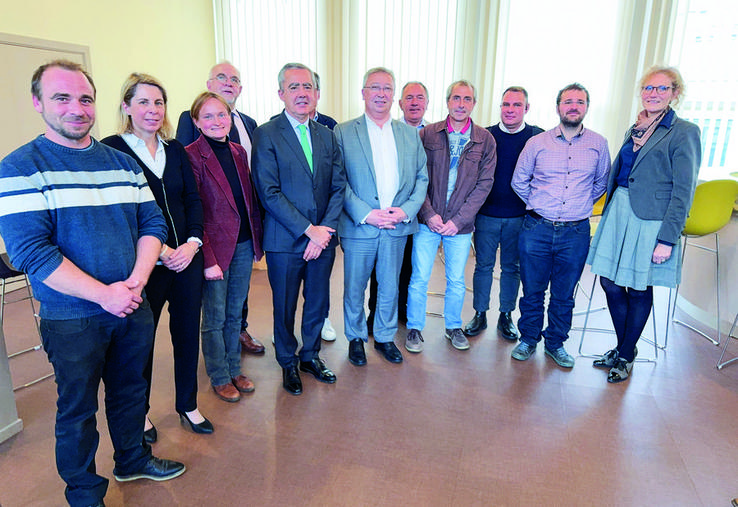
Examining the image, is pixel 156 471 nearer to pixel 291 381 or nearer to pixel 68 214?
pixel 291 381

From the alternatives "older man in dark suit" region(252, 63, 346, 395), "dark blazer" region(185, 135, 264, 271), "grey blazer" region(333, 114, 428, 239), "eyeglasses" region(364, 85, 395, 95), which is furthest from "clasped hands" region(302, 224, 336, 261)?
"eyeglasses" region(364, 85, 395, 95)

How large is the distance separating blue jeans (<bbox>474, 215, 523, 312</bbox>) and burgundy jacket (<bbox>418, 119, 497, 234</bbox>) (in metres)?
0.24

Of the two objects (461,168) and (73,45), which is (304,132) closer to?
(461,168)

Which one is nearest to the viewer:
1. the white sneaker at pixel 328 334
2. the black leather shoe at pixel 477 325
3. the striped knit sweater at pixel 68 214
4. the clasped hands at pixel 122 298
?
the striped knit sweater at pixel 68 214

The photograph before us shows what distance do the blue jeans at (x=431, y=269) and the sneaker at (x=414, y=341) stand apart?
4cm

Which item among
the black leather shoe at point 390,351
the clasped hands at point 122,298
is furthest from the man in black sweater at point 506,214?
the clasped hands at point 122,298

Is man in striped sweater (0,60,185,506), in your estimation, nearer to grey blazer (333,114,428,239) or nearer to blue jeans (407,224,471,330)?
grey blazer (333,114,428,239)

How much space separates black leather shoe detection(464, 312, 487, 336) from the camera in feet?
11.4

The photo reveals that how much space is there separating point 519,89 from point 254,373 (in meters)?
2.57

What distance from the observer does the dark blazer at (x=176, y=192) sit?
1.92 meters

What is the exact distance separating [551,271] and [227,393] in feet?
6.93

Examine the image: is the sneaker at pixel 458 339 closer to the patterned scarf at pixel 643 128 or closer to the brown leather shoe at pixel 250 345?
the brown leather shoe at pixel 250 345

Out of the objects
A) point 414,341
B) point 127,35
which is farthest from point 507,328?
point 127,35

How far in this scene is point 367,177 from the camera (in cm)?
278
